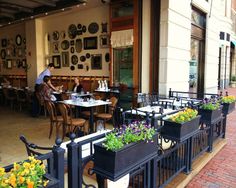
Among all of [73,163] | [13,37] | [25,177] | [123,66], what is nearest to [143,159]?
[73,163]

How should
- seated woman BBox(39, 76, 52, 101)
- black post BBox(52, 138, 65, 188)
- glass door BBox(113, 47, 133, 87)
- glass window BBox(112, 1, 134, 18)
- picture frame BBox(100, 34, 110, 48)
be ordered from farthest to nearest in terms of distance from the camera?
picture frame BBox(100, 34, 110, 48), glass door BBox(113, 47, 133, 87), glass window BBox(112, 1, 134, 18), seated woman BBox(39, 76, 52, 101), black post BBox(52, 138, 65, 188)

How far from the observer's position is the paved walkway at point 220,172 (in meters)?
3.36

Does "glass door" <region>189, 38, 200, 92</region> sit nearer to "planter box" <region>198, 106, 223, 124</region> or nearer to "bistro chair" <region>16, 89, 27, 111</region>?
"planter box" <region>198, 106, 223, 124</region>

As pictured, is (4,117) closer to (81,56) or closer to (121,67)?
(81,56)

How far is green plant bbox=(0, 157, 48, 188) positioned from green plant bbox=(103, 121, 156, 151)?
629 millimetres

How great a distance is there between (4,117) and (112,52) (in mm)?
4142

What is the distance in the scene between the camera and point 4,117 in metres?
7.57

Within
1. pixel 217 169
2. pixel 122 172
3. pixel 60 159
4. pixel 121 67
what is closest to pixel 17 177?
pixel 60 159

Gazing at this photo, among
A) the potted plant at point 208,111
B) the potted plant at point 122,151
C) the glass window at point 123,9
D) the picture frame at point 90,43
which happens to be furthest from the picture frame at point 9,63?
the potted plant at point 122,151

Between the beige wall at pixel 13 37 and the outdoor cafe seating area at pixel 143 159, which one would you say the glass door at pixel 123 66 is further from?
the beige wall at pixel 13 37

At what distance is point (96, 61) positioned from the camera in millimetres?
8359

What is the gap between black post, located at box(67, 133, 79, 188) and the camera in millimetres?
1917

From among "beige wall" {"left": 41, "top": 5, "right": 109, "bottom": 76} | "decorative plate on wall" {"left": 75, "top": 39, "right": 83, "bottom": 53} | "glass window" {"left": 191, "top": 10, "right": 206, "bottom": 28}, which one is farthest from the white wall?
"decorative plate on wall" {"left": 75, "top": 39, "right": 83, "bottom": 53}

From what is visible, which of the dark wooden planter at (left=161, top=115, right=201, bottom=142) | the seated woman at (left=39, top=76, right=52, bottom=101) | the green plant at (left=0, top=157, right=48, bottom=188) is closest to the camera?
the green plant at (left=0, top=157, right=48, bottom=188)
